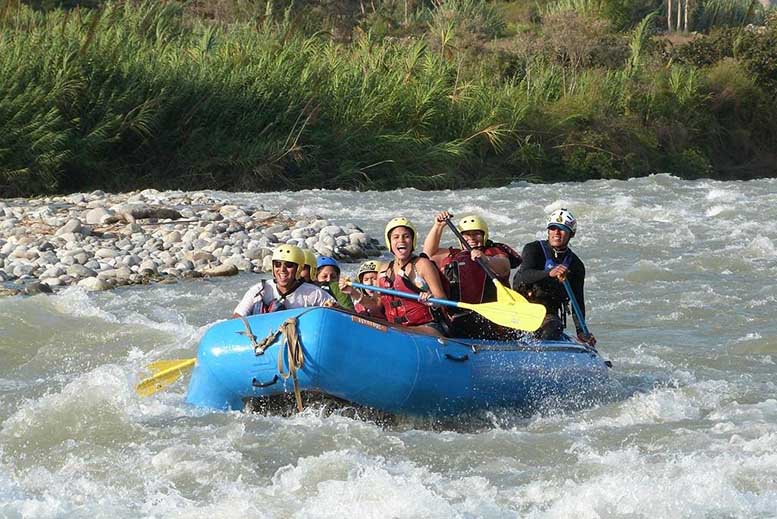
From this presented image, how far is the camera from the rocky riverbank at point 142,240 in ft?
36.3

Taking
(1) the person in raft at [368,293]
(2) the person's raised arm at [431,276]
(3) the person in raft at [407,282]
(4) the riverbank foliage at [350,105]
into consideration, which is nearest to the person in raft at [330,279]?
(1) the person in raft at [368,293]

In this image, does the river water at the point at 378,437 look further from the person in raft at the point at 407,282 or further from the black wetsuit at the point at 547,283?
the person in raft at the point at 407,282

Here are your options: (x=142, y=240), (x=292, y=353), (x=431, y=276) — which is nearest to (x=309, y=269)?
(x=431, y=276)

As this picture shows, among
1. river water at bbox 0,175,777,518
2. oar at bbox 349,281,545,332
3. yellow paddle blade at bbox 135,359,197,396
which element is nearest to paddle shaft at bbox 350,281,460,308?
oar at bbox 349,281,545,332

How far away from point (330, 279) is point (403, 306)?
3.20 feet

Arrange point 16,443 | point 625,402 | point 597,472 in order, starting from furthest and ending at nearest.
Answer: point 625,402, point 16,443, point 597,472

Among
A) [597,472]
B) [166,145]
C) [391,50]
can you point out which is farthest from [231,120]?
[597,472]

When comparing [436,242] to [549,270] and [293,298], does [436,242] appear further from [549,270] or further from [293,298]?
[293,298]

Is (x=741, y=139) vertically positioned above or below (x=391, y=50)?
below

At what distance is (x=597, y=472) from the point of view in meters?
5.77

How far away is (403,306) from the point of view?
6.98 metres

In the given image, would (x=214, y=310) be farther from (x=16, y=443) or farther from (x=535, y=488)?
(x=535, y=488)

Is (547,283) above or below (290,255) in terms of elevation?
below

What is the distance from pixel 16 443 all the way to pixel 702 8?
3660 centimetres
